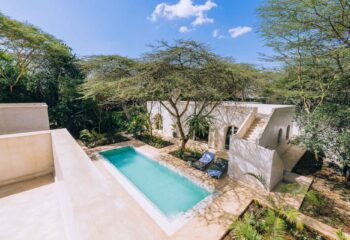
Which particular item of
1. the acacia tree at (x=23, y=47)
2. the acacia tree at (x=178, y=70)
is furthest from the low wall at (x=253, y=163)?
the acacia tree at (x=23, y=47)

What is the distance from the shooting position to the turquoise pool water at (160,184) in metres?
7.13

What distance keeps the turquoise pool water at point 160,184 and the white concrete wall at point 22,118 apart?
167 inches

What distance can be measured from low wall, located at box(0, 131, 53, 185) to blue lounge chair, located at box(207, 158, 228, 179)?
748 centimetres

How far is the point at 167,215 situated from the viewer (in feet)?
20.8

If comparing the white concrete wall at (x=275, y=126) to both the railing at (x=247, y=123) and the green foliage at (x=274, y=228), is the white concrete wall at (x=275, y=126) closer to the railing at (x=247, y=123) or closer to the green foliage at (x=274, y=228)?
the railing at (x=247, y=123)

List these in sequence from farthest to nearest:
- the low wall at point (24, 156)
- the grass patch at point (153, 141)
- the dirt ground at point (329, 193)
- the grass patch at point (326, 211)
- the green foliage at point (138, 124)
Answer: the green foliage at point (138, 124) → the grass patch at point (153, 141) → the dirt ground at point (329, 193) → the grass patch at point (326, 211) → the low wall at point (24, 156)

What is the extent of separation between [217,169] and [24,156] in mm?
8666

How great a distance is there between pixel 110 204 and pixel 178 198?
18.1 ft

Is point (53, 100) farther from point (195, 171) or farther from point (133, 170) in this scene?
point (195, 171)

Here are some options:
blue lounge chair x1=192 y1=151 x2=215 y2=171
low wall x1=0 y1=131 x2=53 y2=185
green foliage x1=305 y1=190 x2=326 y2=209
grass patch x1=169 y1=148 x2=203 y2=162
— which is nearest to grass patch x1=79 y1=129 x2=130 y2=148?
grass patch x1=169 y1=148 x2=203 y2=162

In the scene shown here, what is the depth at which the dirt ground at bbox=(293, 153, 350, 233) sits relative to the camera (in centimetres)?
608

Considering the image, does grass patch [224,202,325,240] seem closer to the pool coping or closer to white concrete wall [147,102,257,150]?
the pool coping

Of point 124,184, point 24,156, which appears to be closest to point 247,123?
point 124,184

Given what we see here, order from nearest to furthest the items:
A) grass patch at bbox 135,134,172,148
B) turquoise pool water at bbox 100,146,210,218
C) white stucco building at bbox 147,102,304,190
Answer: turquoise pool water at bbox 100,146,210,218, white stucco building at bbox 147,102,304,190, grass patch at bbox 135,134,172,148
